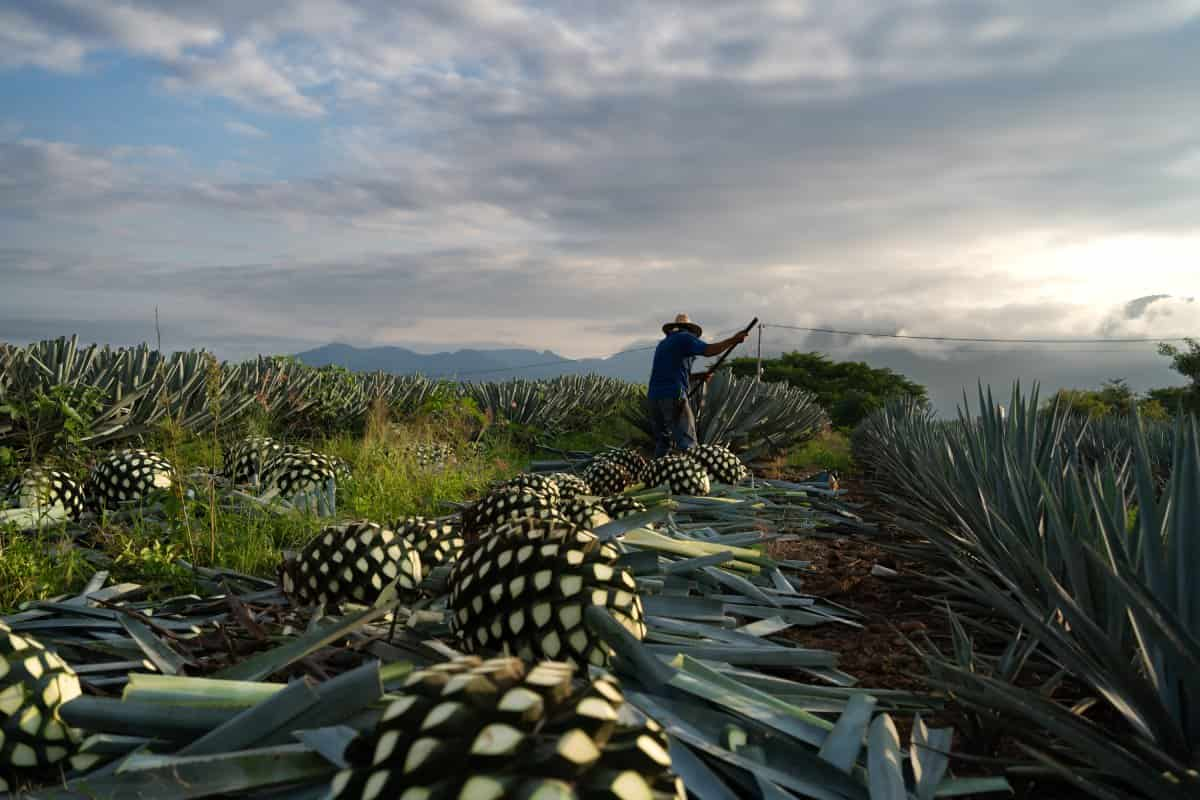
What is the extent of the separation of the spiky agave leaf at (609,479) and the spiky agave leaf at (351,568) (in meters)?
3.38

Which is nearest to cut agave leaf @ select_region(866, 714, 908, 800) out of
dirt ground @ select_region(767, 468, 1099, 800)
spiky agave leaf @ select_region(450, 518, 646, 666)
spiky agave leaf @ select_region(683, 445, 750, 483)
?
dirt ground @ select_region(767, 468, 1099, 800)

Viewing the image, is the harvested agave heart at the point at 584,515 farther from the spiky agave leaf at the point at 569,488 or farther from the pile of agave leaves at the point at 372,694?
the spiky agave leaf at the point at 569,488

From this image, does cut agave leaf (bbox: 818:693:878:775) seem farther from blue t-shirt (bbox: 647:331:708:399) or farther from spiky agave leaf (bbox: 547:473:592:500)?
blue t-shirt (bbox: 647:331:708:399)

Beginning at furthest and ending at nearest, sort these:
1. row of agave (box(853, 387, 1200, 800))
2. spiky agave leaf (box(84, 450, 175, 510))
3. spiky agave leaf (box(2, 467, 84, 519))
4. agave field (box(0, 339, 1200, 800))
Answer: spiky agave leaf (box(84, 450, 175, 510)) → spiky agave leaf (box(2, 467, 84, 519)) → row of agave (box(853, 387, 1200, 800)) → agave field (box(0, 339, 1200, 800))

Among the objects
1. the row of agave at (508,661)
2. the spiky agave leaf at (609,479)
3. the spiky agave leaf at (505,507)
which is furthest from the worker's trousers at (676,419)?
the spiky agave leaf at (505,507)

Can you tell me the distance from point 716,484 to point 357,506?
3.15m

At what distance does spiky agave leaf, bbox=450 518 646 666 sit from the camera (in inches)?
69.9

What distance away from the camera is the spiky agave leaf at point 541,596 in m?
1.78

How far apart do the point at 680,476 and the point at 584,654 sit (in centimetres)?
370

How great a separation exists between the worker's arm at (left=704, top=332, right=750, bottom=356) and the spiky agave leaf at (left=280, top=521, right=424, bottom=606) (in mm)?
6529

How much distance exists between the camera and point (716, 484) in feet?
21.2

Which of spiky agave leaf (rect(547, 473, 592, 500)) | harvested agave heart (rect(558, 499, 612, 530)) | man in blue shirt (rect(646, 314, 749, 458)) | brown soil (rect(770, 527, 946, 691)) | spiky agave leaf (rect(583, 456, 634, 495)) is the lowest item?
brown soil (rect(770, 527, 946, 691))

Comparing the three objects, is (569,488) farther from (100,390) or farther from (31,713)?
A: (100,390)

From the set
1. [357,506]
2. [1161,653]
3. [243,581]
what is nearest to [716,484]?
[357,506]
